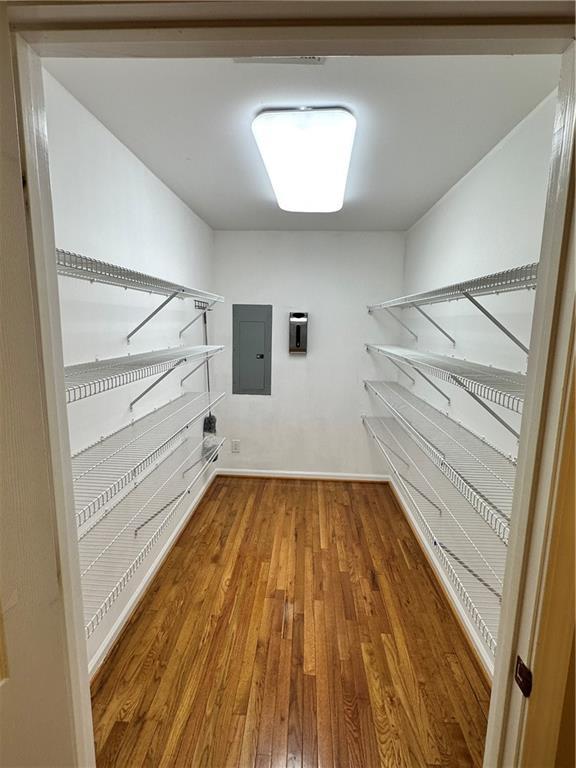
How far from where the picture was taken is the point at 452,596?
81.4 inches

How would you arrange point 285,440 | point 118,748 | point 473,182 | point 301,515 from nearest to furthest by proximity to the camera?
point 118,748
point 473,182
point 301,515
point 285,440

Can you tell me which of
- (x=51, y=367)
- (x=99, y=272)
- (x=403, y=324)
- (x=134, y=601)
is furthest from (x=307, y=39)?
(x=403, y=324)

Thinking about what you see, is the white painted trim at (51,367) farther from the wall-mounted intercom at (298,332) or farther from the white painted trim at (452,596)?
the wall-mounted intercom at (298,332)

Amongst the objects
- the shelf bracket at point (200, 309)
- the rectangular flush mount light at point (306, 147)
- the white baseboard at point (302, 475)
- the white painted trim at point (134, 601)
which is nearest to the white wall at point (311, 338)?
the white baseboard at point (302, 475)

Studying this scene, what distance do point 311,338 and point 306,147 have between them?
6.68 feet

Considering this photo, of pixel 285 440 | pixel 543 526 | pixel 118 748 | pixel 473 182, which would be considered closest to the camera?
pixel 543 526

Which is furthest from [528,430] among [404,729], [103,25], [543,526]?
[404,729]

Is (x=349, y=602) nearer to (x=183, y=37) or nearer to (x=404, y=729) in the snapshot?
(x=404, y=729)

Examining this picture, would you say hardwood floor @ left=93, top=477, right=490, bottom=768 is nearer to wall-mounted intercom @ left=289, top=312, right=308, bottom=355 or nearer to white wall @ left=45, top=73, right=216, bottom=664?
white wall @ left=45, top=73, right=216, bottom=664

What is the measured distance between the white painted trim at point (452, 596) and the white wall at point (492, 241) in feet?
2.91

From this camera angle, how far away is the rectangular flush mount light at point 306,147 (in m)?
1.45

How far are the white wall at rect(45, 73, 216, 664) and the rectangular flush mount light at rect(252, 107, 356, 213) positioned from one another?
666mm

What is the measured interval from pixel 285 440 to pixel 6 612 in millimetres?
3164

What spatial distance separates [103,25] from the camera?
0.62 metres
